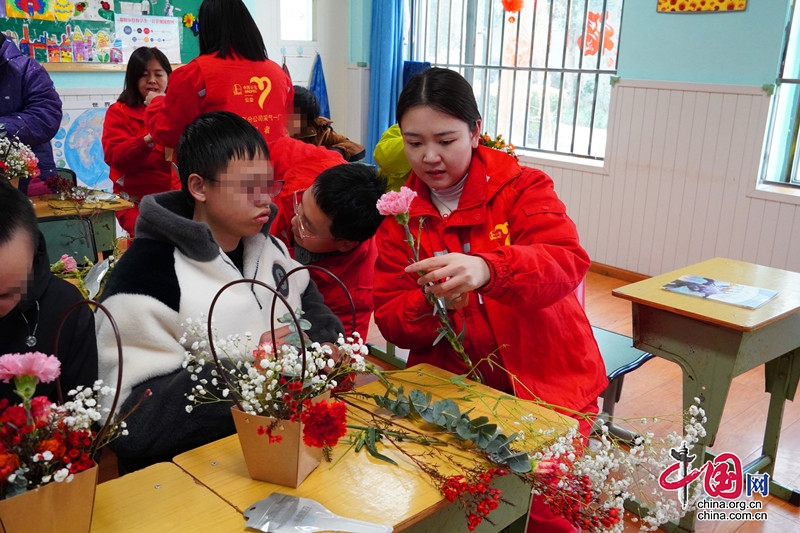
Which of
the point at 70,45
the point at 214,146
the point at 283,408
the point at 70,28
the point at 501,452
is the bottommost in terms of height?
the point at 501,452

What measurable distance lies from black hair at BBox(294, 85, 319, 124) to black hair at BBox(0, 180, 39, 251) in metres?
2.27

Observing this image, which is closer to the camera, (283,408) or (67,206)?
(283,408)

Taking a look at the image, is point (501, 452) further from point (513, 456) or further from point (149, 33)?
point (149, 33)

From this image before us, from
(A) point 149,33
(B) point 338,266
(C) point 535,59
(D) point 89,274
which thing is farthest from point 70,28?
(B) point 338,266

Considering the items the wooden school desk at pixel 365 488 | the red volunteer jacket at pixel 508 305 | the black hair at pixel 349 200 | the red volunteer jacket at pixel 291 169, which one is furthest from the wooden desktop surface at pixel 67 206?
the wooden school desk at pixel 365 488

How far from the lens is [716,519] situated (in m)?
2.51

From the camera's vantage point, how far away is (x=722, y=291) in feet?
8.05

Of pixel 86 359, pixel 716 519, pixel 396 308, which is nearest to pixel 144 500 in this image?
pixel 86 359

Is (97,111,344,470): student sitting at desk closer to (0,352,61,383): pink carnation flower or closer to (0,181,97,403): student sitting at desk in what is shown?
(0,181,97,403): student sitting at desk

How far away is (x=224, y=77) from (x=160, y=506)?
2260 millimetres

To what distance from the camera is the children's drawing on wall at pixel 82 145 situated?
532 centimetres

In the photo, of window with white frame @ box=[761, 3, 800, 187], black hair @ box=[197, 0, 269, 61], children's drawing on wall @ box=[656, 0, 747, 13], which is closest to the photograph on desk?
black hair @ box=[197, 0, 269, 61]

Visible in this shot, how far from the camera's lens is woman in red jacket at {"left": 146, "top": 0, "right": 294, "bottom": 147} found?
116 inches

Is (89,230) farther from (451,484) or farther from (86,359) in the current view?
(451,484)
